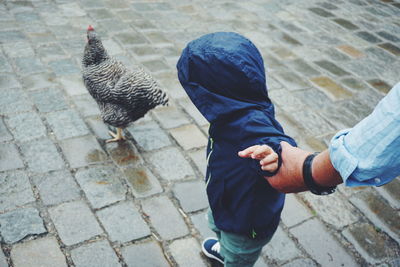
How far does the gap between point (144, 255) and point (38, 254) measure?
0.72m

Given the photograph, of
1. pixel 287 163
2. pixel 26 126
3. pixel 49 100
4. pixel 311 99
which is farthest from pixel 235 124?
pixel 311 99

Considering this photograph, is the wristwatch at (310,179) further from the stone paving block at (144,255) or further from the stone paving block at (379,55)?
the stone paving block at (379,55)

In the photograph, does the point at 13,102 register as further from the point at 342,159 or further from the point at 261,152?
the point at 342,159

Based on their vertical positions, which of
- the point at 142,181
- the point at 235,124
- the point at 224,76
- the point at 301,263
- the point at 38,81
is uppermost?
the point at 224,76

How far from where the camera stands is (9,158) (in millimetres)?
3143

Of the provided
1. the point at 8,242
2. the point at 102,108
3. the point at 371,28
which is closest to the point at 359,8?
the point at 371,28

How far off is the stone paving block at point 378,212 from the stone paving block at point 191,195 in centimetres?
134

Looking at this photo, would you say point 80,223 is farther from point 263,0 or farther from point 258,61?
point 263,0

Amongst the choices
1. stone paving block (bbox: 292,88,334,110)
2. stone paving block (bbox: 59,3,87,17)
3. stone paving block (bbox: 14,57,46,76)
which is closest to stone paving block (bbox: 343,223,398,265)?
stone paving block (bbox: 292,88,334,110)

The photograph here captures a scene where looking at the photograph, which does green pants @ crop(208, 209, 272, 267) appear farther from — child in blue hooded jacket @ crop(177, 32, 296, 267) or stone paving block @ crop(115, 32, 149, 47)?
stone paving block @ crop(115, 32, 149, 47)

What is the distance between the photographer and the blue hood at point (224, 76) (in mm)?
1514

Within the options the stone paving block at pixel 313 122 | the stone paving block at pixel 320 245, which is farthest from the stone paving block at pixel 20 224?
the stone paving block at pixel 313 122

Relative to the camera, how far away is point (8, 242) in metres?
2.53

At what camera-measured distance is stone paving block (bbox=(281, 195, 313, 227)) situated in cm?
298
